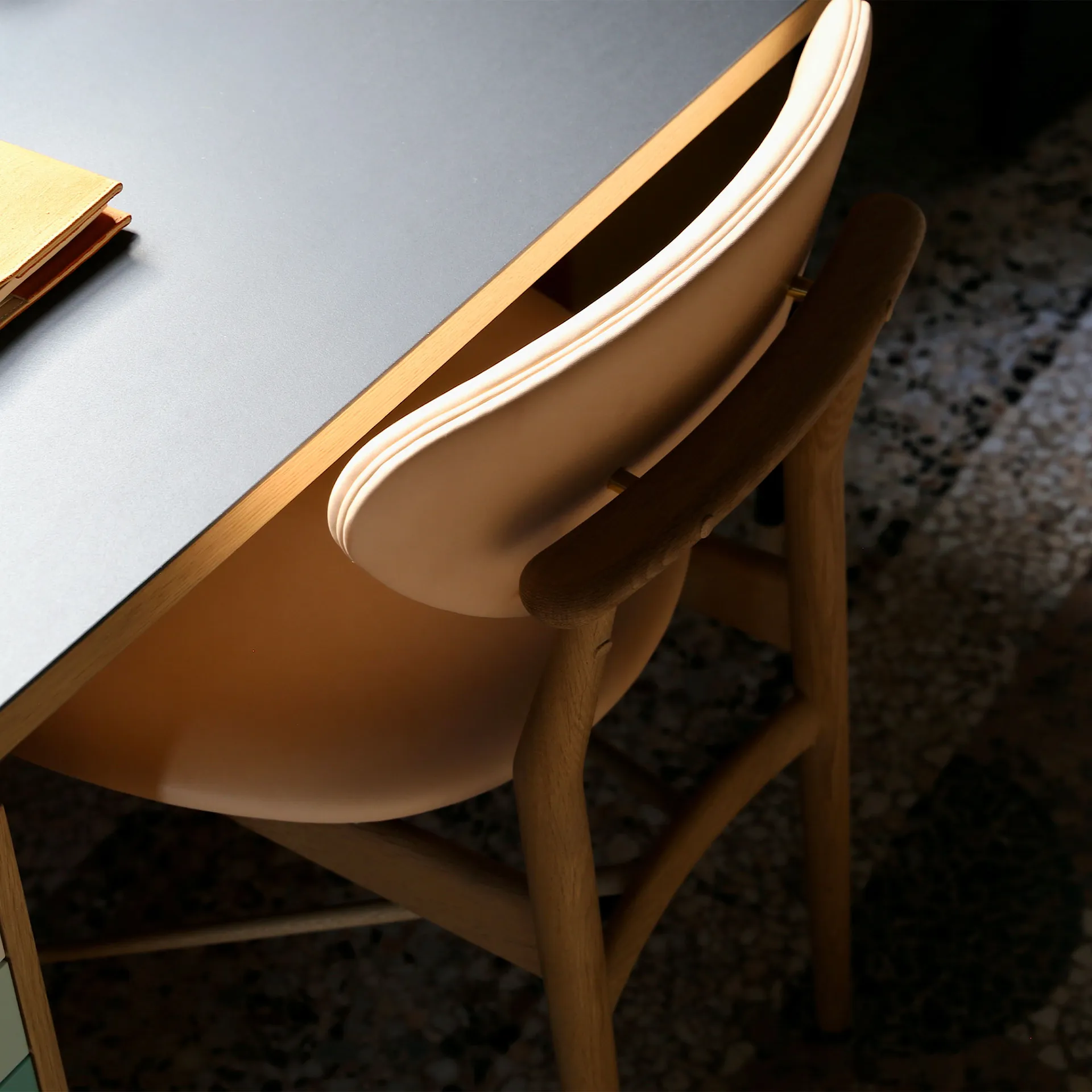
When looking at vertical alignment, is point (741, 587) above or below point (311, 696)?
below

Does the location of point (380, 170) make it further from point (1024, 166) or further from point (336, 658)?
point (1024, 166)

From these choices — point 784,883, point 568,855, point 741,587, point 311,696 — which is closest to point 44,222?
point 311,696

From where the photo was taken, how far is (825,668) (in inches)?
36.1

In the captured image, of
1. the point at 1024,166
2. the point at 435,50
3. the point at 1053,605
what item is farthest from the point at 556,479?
the point at 1024,166

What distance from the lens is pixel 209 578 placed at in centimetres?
83

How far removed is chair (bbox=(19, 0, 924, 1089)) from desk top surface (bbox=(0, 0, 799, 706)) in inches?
3.3

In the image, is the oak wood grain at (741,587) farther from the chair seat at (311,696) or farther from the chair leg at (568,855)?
the chair leg at (568,855)

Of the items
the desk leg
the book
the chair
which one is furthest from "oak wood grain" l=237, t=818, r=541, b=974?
the book

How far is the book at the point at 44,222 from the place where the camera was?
622 mm

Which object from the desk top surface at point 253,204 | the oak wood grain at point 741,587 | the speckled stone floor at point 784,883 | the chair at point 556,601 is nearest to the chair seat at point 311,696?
the chair at point 556,601

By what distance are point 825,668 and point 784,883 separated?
1.32 ft

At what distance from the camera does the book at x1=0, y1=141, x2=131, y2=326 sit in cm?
62

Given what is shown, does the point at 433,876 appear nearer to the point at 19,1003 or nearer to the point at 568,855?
the point at 568,855

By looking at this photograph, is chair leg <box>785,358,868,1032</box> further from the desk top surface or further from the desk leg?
the desk leg
